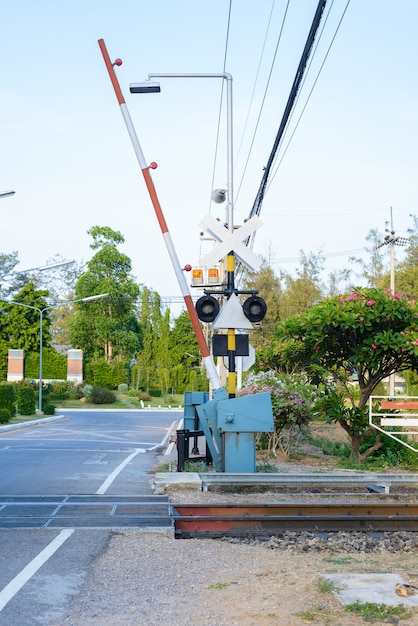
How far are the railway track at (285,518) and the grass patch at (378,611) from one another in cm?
307

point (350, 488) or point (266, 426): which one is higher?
point (266, 426)

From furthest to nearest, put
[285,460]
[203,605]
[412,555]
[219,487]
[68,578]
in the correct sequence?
1. [285,460]
2. [219,487]
3. [412,555]
4. [68,578]
5. [203,605]

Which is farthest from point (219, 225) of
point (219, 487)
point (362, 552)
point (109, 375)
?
point (109, 375)

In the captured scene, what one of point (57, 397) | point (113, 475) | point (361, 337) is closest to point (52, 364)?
point (57, 397)

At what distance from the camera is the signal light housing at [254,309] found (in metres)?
12.2

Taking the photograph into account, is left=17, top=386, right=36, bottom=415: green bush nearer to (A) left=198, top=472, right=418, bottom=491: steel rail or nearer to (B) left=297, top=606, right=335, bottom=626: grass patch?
(A) left=198, top=472, right=418, bottom=491: steel rail

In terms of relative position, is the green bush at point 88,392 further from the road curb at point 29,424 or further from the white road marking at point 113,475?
the white road marking at point 113,475

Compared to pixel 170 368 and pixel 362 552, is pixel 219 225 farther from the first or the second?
pixel 170 368

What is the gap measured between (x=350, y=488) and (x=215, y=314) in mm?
3384

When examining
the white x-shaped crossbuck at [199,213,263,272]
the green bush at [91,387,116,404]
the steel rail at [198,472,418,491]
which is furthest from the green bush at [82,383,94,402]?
the steel rail at [198,472,418,491]

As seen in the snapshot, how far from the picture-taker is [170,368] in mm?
68812

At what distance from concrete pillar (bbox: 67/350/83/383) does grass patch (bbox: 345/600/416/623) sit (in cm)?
5759

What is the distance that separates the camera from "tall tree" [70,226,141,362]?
67812 millimetres

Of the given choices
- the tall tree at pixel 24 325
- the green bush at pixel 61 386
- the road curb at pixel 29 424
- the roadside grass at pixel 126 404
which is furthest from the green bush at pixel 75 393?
the road curb at pixel 29 424
